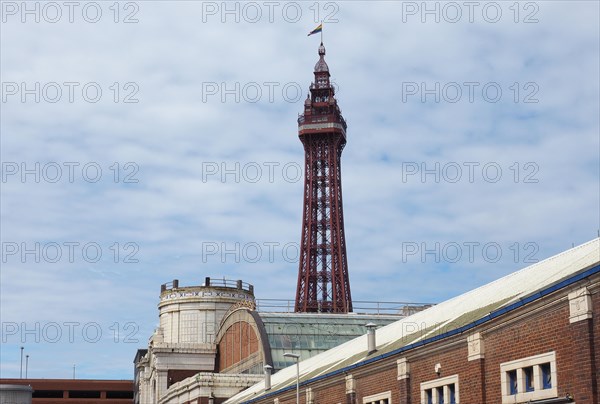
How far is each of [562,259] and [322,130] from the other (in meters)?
95.0

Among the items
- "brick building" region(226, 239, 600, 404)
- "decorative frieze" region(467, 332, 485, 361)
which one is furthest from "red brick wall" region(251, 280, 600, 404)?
"decorative frieze" region(467, 332, 485, 361)

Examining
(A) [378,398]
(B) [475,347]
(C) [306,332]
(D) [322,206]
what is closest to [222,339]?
(C) [306,332]

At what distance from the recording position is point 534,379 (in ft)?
93.8

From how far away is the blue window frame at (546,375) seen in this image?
27938mm

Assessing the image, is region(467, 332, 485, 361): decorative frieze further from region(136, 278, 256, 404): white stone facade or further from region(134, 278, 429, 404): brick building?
region(136, 278, 256, 404): white stone facade

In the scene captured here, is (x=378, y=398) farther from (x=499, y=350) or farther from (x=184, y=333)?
(x=184, y=333)

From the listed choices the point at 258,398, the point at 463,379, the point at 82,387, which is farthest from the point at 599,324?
the point at 82,387

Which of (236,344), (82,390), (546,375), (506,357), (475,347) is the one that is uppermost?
(236,344)

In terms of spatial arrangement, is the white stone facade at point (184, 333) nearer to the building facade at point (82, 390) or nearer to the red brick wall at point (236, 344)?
the red brick wall at point (236, 344)

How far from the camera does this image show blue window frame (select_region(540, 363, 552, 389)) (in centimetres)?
2794

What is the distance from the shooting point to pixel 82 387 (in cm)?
15550

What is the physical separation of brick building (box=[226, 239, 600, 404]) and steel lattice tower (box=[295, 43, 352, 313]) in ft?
234

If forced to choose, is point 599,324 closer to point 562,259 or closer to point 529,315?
point 529,315

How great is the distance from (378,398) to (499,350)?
10043 mm
